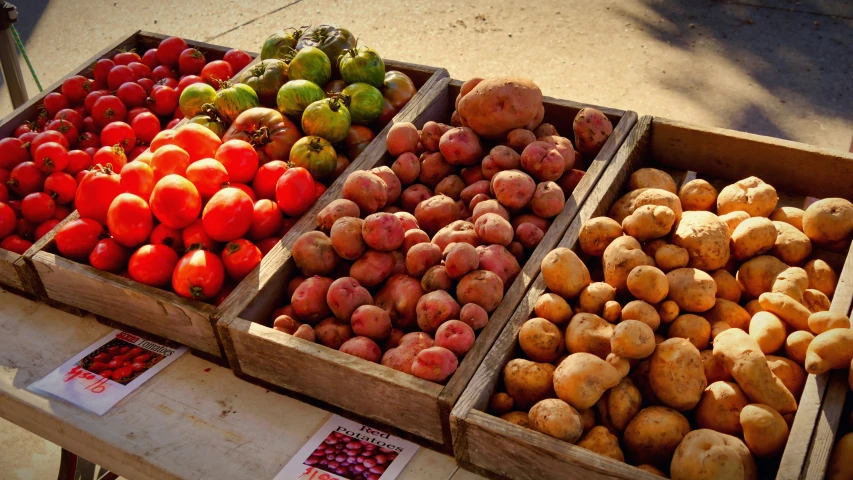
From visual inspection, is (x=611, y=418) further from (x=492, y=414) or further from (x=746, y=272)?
(x=746, y=272)

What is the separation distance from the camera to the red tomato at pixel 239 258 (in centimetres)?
210

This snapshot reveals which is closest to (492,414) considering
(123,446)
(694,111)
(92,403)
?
(123,446)

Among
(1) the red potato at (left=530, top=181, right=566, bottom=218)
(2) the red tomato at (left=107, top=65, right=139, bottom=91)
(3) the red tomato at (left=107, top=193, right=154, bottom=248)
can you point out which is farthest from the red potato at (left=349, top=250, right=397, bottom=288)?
(2) the red tomato at (left=107, top=65, right=139, bottom=91)

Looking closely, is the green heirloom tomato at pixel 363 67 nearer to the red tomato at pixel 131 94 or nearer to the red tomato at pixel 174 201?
the red tomato at pixel 174 201

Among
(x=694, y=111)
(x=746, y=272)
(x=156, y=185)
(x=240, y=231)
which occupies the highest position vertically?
(x=156, y=185)

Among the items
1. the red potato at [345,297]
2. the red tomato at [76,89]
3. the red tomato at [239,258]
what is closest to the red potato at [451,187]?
the red potato at [345,297]

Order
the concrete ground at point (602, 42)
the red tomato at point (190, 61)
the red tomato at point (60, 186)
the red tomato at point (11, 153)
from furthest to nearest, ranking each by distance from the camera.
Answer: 1. the concrete ground at point (602, 42)
2. the red tomato at point (190, 61)
3. the red tomato at point (11, 153)
4. the red tomato at point (60, 186)

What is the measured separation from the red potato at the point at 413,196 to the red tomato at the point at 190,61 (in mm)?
1472

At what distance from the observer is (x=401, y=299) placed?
1.98 m

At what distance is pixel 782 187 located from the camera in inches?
91.8

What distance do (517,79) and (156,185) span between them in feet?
4.01

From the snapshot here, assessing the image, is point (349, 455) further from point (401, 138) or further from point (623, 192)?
point (623, 192)

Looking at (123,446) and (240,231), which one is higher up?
(240,231)

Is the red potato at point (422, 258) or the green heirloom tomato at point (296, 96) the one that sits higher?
the green heirloom tomato at point (296, 96)
